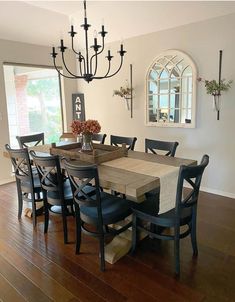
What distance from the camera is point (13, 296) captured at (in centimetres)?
193

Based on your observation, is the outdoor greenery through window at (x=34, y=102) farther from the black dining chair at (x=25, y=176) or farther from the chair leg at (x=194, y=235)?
the chair leg at (x=194, y=235)

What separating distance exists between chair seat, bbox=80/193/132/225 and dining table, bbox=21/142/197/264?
123mm

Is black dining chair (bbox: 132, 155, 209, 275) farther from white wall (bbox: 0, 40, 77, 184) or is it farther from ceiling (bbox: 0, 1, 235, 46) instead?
white wall (bbox: 0, 40, 77, 184)

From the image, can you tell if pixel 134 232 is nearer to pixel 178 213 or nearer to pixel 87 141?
pixel 178 213

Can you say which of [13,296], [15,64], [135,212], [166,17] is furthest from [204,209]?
[15,64]

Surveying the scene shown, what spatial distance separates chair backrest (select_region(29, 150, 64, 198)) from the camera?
8.02 ft

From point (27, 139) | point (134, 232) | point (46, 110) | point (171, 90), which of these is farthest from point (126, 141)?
point (46, 110)

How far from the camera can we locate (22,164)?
3.11 meters

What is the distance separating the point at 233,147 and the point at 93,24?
2.95 meters

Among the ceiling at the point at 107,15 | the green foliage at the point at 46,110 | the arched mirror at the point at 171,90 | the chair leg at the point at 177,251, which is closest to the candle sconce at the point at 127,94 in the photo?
the arched mirror at the point at 171,90

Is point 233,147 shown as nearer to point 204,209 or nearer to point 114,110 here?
point 204,209

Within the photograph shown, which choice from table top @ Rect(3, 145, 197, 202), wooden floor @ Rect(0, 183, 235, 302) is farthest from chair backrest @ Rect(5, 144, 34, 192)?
table top @ Rect(3, 145, 197, 202)

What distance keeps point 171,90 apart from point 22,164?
247cm

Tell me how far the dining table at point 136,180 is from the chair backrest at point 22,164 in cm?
59
